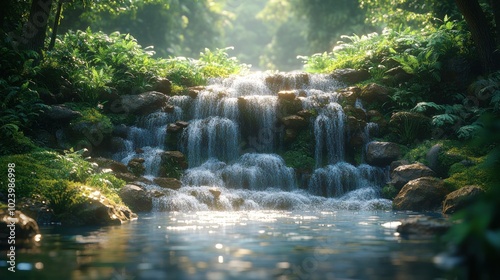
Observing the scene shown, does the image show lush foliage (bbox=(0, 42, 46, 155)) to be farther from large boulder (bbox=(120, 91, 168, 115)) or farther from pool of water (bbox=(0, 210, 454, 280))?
pool of water (bbox=(0, 210, 454, 280))

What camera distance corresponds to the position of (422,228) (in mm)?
8633

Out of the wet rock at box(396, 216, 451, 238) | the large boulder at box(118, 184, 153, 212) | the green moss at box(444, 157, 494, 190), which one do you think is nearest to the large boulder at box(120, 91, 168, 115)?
the large boulder at box(118, 184, 153, 212)

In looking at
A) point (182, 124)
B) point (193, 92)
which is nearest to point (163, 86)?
point (193, 92)

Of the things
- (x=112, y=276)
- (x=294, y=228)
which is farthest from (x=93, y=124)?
(x=112, y=276)

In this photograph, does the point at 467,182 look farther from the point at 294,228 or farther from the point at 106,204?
the point at 106,204

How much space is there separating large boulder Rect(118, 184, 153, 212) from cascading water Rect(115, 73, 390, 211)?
0.21 meters

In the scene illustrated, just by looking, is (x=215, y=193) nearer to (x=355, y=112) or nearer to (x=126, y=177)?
(x=126, y=177)

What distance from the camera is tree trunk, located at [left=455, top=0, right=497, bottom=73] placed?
18.7 meters

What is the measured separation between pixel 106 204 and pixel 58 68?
32.9 feet

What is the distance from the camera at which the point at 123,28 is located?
138ft

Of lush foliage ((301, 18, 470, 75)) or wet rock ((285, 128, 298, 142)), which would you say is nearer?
wet rock ((285, 128, 298, 142))

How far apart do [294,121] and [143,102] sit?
5499mm

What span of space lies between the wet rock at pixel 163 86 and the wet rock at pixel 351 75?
6.83 metres

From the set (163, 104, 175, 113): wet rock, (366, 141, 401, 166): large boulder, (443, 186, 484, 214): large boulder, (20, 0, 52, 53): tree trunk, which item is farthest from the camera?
(163, 104, 175, 113): wet rock
